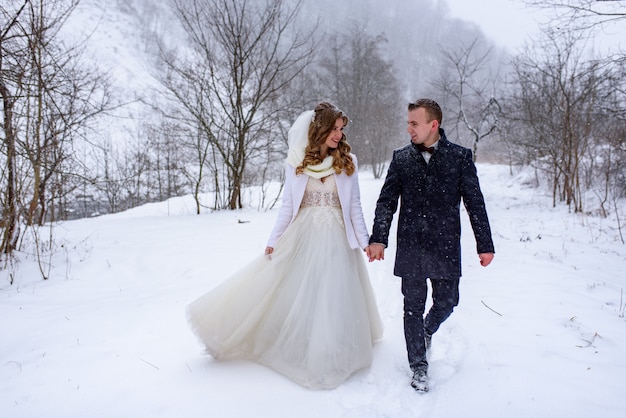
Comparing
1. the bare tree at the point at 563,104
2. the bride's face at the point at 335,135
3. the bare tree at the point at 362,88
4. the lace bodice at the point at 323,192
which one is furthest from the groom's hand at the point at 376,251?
the bare tree at the point at 362,88

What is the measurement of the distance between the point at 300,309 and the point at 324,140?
4.51ft

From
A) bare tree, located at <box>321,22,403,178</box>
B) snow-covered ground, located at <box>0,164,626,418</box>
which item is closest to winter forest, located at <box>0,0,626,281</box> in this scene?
bare tree, located at <box>321,22,403,178</box>

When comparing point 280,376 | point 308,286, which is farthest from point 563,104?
point 280,376

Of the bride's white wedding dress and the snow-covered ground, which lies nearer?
the snow-covered ground

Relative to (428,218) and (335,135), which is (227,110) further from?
(428,218)

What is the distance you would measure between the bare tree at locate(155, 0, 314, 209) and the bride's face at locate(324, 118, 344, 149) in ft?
25.2

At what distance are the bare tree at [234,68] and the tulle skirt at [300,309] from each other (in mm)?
8119

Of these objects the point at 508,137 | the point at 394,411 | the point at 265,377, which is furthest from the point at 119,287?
the point at 508,137

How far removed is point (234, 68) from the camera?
10148 millimetres

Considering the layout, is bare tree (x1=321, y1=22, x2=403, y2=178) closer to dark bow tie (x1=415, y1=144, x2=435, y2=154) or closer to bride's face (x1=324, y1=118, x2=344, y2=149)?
bride's face (x1=324, y1=118, x2=344, y2=149)

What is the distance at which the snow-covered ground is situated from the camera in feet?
7.54

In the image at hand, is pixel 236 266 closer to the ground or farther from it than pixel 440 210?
closer to the ground

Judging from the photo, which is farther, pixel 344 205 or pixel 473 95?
pixel 473 95

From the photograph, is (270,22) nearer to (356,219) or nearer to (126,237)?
(126,237)
